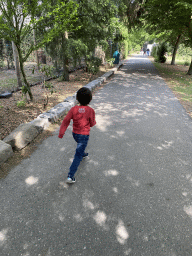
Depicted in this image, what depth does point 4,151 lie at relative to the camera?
310 cm

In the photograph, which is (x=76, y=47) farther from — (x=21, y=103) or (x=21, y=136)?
(x=21, y=136)

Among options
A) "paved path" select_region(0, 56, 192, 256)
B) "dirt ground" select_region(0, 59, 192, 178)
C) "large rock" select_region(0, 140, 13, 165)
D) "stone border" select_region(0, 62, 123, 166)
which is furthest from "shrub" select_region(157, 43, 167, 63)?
"large rock" select_region(0, 140, 13, 165)

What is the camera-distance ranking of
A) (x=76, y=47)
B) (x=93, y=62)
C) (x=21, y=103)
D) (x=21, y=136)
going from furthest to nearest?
1. (x=93, y=62)
2. (x=76, y=47)
3. (x=21, y=103)
4. (x=21, y=136)

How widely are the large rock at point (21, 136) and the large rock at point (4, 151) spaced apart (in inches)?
7.6

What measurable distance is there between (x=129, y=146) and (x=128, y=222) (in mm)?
1883

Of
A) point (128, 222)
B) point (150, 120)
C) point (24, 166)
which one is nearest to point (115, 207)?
point (128, 222)

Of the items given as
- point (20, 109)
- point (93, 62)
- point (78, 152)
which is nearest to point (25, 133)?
point (78, 152)

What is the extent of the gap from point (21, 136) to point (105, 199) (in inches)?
88.5

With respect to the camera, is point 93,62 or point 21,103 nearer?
point 21,103

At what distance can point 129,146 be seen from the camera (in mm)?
3828

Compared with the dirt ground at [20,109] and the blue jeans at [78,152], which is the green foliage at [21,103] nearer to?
the dirt ground at [20,109]

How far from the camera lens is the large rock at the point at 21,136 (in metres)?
3.46

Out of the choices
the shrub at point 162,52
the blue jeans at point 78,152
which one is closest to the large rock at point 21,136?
the blue jeans at point 78,152

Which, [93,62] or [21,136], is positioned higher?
[93,62]
